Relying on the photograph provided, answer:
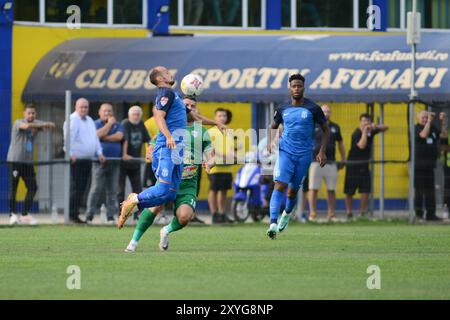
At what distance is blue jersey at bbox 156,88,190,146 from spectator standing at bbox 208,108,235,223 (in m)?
9.00

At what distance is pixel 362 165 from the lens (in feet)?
88.0

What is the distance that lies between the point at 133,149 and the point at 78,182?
50.0 inches

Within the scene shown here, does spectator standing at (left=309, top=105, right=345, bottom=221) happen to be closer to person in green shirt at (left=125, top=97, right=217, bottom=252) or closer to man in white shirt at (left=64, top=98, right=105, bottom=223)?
man in white shirt at (left=64, top=98, right=105, bottom=223)

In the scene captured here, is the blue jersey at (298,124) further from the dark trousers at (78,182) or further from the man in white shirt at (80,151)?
the dark trousers at (78,182)

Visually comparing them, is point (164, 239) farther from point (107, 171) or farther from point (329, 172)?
point (329, 172)

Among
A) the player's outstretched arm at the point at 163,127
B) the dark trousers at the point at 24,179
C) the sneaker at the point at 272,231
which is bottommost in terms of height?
the sneaker at the point at 272,231

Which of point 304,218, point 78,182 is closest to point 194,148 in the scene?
point 78,182

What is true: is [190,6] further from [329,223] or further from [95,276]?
[95,276]

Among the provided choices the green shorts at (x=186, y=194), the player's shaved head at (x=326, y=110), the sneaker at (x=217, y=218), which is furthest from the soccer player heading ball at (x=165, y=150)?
the player's shaved head at (x=326, y=110)

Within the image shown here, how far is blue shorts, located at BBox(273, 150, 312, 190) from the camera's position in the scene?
66.5 feet

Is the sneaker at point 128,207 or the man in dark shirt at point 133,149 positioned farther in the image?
the man in dark shirt at point 133,149

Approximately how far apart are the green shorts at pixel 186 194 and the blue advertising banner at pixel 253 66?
36.2 ft

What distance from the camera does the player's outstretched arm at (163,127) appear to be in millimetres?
A: 16469

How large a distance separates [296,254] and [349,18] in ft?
60.5
